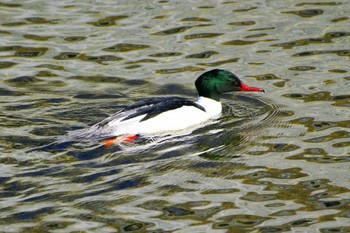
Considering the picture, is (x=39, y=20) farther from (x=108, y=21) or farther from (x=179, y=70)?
(x=179, y=70)

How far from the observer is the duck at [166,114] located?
10.8 meters

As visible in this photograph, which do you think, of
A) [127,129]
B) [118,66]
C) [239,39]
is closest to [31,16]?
[118,66]

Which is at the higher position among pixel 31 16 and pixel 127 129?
pixel 31 16

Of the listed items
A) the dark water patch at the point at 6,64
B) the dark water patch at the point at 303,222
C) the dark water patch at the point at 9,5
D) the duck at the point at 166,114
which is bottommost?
the dark water patch at the point at 303,222

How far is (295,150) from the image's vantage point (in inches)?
396

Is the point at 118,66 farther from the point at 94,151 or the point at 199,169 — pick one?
the point at 199,169

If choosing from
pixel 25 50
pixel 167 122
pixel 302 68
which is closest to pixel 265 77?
pixel 302 68

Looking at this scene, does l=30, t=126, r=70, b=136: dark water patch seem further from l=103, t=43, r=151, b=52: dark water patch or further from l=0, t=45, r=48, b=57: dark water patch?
l=103, t=43, r=151, b=52: dark water patch

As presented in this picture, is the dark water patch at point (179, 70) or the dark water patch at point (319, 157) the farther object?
the dark water patch at point (179, 70)

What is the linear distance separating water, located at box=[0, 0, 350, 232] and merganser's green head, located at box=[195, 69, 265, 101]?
325 mm

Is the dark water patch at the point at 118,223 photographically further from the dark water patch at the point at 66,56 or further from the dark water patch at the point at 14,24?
the dark water patch at the point at 14,24

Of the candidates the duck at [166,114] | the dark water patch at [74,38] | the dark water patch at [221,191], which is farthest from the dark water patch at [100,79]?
the dark water patch at [221,191]

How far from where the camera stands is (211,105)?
11.8 meters

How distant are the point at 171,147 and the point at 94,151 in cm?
88
